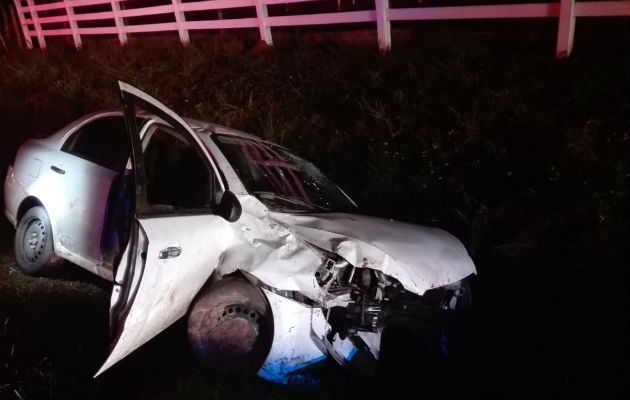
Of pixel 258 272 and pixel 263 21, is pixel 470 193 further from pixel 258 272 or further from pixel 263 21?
pixel 263 21

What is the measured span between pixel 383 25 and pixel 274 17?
185 cm

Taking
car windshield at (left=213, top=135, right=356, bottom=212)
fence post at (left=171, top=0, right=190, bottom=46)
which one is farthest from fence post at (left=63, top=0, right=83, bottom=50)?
car windshield at (left=213, top=135, right=356, bottom=212)

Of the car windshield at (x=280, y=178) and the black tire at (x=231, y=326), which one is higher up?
the car windshield at (x=280, y=178)

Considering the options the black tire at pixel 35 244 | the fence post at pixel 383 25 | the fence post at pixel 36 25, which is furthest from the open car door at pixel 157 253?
the fence post at pixel 36 25

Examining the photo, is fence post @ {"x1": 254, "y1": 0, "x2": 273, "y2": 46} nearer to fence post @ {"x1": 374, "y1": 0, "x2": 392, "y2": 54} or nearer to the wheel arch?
fence post @ {"x1": 374, "y1": 0, "x2": 392, "y2": 54}

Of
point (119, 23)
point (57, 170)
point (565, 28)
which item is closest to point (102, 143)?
point (57, 170)

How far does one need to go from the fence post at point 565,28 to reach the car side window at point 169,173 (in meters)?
3.57

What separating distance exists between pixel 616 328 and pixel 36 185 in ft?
15.2

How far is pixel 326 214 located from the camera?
11.2 ft

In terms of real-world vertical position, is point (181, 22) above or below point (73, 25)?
below

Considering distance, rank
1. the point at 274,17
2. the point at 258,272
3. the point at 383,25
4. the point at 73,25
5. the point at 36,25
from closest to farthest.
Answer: the point at 258,272 → the point at 383,25 → the point at 274,17 → the point at 73,25 → the point at 36,25

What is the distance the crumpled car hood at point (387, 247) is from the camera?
9.61 ft

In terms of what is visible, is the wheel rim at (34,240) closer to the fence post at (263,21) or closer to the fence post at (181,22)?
the fence post at (263,21)

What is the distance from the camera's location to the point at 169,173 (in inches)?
147
